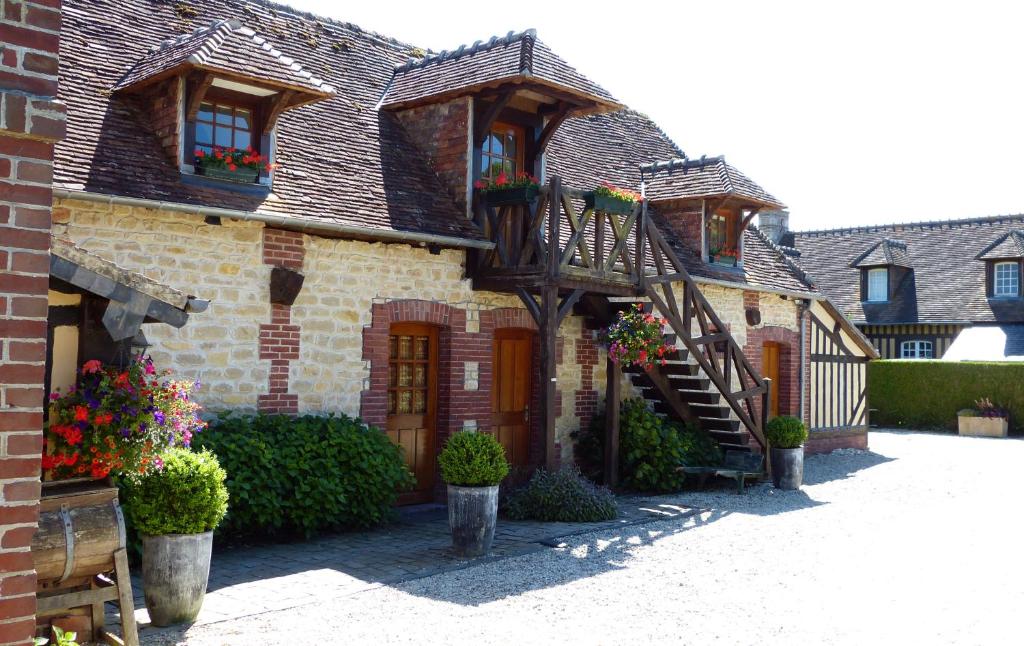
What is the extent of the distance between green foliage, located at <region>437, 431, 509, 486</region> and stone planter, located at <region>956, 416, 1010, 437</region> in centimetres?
1748

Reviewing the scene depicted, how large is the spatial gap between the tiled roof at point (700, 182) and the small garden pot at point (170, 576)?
1001cm

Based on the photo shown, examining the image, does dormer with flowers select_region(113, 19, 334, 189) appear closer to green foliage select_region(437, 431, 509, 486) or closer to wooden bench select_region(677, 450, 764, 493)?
green foliage select_region(437, 431, 509, 486)

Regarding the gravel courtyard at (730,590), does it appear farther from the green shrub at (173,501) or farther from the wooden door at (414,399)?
the wooden door at (414,399)

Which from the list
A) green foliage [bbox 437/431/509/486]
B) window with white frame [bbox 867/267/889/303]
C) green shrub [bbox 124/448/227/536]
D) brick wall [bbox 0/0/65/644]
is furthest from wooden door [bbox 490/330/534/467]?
window with white frame [bbox 867/267/889/303]

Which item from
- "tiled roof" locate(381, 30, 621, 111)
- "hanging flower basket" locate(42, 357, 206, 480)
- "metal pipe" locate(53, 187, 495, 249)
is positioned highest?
"tiled roof" locate(381, 30, 621, 111)

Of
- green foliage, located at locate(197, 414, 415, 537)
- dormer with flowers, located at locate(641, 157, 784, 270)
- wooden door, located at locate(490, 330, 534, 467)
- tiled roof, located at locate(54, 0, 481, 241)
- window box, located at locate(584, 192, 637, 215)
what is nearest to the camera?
green foliage, located at locate(197, 414, 415, 537)

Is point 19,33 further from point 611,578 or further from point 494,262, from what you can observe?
point 494,262

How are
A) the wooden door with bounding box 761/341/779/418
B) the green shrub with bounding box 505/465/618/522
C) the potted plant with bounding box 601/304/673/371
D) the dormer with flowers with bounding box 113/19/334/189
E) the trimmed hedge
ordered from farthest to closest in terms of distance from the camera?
the trimmed hedge
the wooden door with bounding box 761/341/779/418
the potted plant with bounding box 601/304/673/371
the green shrub with bounding box 505/465/618/522
the dormer with flowers with bounding box 113/19/334/189

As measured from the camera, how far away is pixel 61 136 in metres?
3.23

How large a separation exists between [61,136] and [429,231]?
7.05 meters

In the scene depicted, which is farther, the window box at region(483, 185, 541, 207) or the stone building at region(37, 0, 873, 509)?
the window box at region(483, 185, 541, 207)

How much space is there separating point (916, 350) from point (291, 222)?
22.0 meters

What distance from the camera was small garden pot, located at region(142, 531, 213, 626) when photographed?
19.5 feet

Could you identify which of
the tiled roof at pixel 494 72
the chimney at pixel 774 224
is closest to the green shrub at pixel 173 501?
the tiled roof at pixel 494 72
